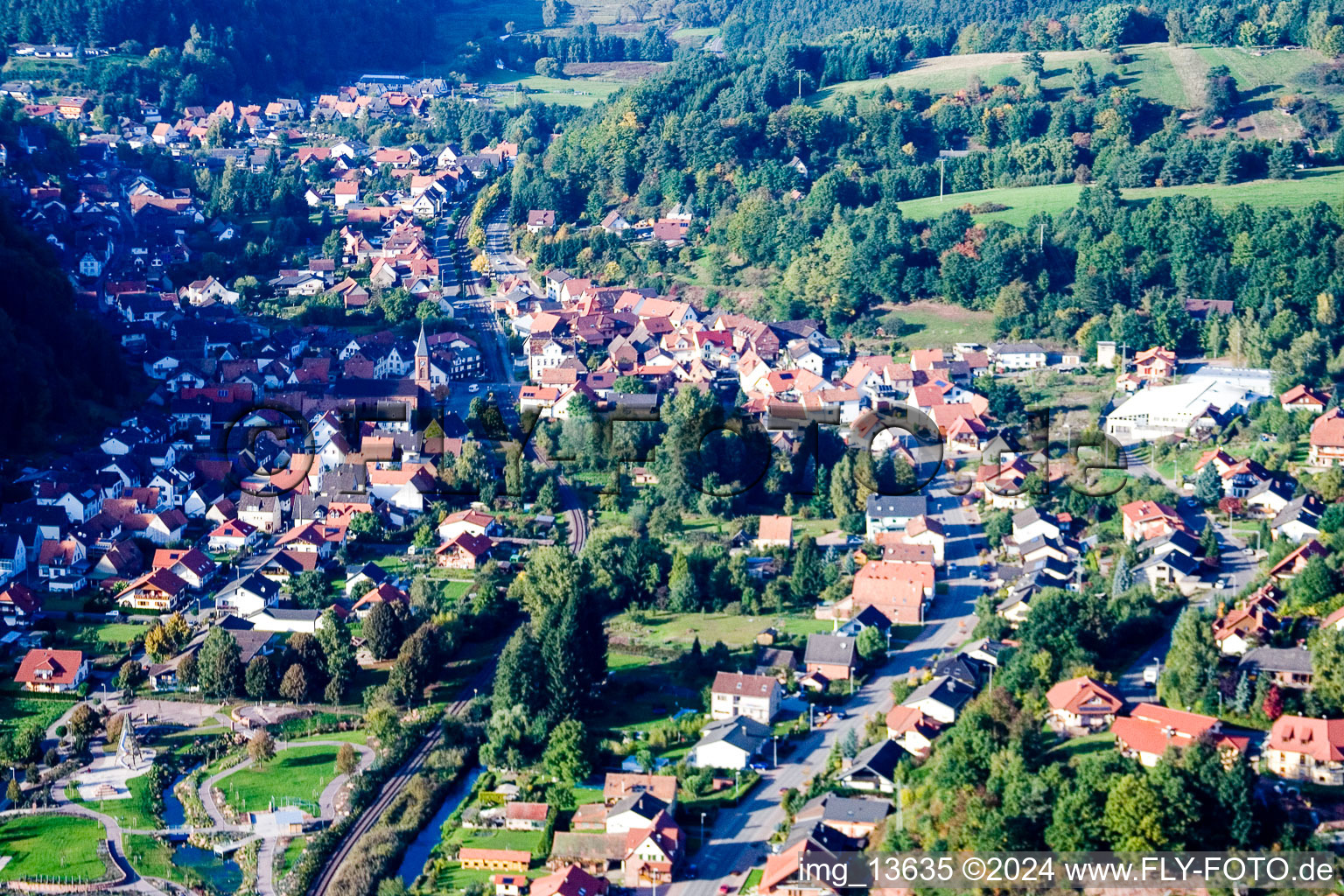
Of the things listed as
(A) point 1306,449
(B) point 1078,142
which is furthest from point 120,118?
(A) point 1306,449

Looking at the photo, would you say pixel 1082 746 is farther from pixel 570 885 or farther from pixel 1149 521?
pixel 1149 521

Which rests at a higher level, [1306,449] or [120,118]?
[120,118]

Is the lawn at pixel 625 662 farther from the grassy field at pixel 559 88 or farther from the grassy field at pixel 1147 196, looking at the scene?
the grassy field at pixel 559 88

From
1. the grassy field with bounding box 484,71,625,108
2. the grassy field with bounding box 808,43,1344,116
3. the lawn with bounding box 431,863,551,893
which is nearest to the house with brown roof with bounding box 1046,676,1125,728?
the lawn with bounding box 431,863,551,893

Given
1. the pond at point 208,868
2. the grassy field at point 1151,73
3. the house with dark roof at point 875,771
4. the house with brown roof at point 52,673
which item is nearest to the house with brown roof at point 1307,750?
the house with dark roof at point 875,771

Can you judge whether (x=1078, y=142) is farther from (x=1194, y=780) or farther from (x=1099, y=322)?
(x=1194, y=780)

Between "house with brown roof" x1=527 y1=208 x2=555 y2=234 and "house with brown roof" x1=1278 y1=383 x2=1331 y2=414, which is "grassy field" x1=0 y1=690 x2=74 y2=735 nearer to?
"house with brown roof" x1=1278 y1=383 x2=1331 y2=414
